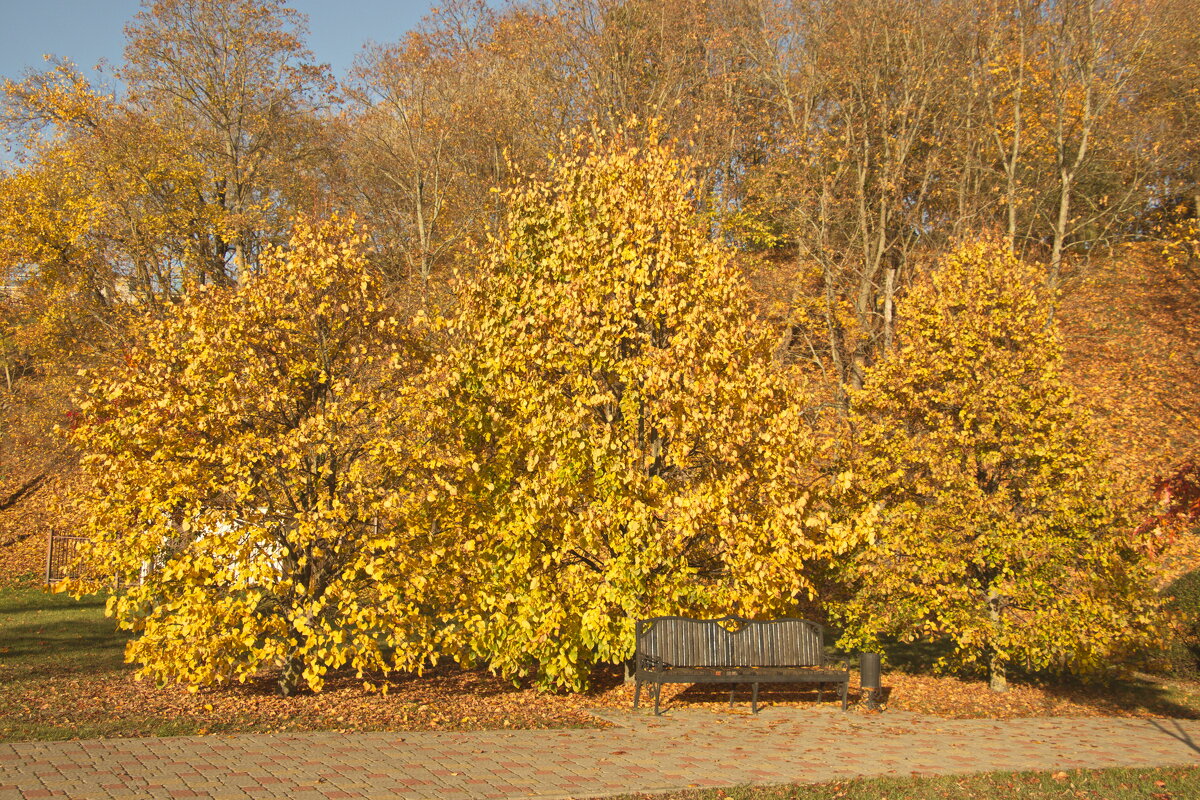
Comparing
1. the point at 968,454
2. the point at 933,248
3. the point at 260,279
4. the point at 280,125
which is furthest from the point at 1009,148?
the point at 260,279

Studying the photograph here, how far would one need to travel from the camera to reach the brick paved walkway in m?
5.88

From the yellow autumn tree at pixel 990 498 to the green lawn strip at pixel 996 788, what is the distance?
312 centimetres

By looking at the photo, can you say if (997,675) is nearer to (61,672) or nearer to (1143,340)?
(61,672)

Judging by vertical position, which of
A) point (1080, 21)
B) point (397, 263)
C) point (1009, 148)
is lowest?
point (397, 263)

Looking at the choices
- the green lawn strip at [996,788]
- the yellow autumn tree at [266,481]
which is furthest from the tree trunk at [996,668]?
the yellow autumn tree at [266,481]

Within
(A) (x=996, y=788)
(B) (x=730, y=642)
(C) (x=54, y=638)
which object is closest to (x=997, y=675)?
(B) (x=730, y=642)

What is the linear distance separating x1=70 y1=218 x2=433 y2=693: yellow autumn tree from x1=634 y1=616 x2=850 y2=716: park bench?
92.7 inches

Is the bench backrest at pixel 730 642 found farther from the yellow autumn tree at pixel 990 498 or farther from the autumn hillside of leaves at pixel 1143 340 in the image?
the autumn hillside of leaves at pixel 1143 340

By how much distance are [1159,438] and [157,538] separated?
1979cm

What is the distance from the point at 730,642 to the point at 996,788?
3.22 meters

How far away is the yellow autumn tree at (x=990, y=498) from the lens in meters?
10.4

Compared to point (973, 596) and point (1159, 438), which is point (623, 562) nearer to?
point (973, 596)

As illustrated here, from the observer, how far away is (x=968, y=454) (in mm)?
11234

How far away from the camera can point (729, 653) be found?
31.4 ft
